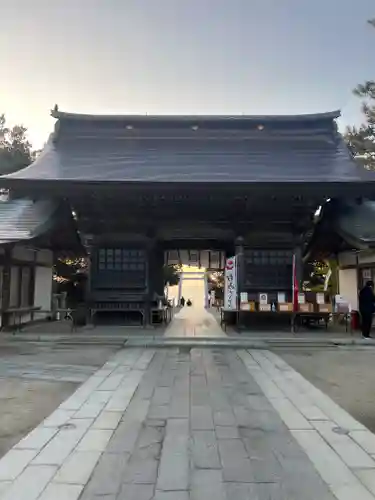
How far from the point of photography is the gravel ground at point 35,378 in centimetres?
466

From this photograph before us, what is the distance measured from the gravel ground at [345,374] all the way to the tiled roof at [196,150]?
17.6 ft

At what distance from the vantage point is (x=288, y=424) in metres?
4.60

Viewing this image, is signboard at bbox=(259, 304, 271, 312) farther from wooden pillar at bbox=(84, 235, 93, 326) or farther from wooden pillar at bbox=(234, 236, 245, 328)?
wooden pillar at bbox=(84, 235, 93, 326)

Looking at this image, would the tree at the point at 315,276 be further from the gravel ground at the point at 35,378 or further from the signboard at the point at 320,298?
the gravel ground at the point at 35,378

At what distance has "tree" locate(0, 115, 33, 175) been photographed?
2455cm

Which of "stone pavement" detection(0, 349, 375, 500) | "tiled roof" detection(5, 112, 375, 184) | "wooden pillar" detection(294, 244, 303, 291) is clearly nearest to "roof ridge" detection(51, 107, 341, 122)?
"tiled roof" detection(5, 112, 375, 184)

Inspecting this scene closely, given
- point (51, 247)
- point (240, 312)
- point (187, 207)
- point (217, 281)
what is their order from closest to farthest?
point (240, 312)
point (187, 207)
point (51, 247)
point (217, 281)

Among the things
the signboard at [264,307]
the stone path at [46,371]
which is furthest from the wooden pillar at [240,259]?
the stone path at [46,371]

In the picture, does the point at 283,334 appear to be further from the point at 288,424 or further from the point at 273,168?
the point at 288,424

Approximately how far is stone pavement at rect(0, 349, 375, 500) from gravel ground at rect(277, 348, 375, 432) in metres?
0.25

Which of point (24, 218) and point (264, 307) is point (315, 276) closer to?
point (264, 307)

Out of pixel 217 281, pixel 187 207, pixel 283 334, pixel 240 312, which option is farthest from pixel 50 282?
pixel 217 281

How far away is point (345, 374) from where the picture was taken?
24.2 feet

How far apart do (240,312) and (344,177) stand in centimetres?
502
